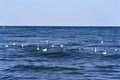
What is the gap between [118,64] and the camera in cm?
4106

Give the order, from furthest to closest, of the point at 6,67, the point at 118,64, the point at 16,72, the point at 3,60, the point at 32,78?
the point at 3,60 < the point at 118,64 < the point at 6,67 < the point at 16,72 < the point at 32,78

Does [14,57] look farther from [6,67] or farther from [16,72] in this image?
[16,72]

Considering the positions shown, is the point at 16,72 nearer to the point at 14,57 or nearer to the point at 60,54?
the point at 14,57

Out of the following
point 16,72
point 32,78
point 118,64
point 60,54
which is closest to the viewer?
point 32,78

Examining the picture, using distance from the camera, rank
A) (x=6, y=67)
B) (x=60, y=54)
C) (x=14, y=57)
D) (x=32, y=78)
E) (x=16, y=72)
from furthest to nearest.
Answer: (x=60, y=54) → (x=14, y=57) → (x=6, y=67) → (x=16, y=72) → (x=32, y=78)

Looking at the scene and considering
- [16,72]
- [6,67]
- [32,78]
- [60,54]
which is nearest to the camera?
[32,78]

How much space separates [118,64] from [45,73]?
A: 8.78 m

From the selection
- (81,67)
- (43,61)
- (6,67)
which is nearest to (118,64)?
(81,67)

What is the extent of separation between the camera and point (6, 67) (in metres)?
37.8

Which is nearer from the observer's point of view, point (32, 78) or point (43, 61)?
point (32, 78)

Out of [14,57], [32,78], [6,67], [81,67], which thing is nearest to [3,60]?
[14,57]

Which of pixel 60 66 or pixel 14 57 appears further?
pixel 14 57

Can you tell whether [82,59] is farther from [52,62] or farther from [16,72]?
[16,72]

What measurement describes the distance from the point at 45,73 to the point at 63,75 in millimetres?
1779
